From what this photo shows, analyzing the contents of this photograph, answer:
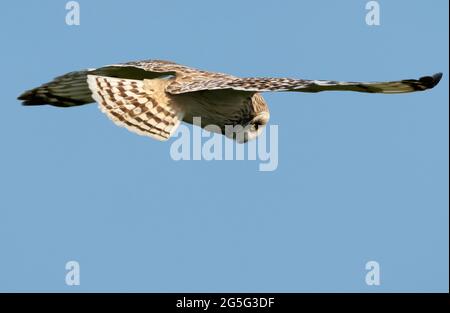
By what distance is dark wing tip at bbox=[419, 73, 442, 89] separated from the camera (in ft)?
40.3

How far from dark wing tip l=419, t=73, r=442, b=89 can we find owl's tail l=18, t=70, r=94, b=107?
12.6 ft

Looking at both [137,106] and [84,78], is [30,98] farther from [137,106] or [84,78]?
[137,106]

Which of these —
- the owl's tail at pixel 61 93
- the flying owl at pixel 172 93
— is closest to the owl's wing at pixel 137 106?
the flying owl at pixel 172 93

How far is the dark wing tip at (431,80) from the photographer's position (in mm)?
12289

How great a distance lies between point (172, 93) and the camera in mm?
13227

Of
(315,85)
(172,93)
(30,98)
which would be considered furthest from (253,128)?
(30,98)

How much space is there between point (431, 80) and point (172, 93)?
2.61 metres

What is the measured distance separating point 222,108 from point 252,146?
1.94 ft

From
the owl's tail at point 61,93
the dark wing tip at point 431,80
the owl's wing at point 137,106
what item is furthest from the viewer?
the owl's tail at point 61,93

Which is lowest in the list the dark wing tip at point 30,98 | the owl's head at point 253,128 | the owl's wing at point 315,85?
the owl's head at point 253,128

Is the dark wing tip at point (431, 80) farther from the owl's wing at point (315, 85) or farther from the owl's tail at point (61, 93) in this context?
the owl's tail at point (61, 93)

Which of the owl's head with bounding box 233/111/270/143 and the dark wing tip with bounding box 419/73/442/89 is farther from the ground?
the dark wing tip with bounding box 419/73/442/89

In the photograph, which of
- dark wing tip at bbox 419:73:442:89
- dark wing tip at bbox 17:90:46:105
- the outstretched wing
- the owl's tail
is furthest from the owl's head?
dark wing tip at bbox 17:90:46:105

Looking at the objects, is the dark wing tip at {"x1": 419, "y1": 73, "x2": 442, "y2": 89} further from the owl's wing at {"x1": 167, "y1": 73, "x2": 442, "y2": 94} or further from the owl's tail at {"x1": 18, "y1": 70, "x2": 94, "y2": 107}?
the owl's tail at {"x1": 18, "y1": 70, "x2": 94, "y2": 107}
